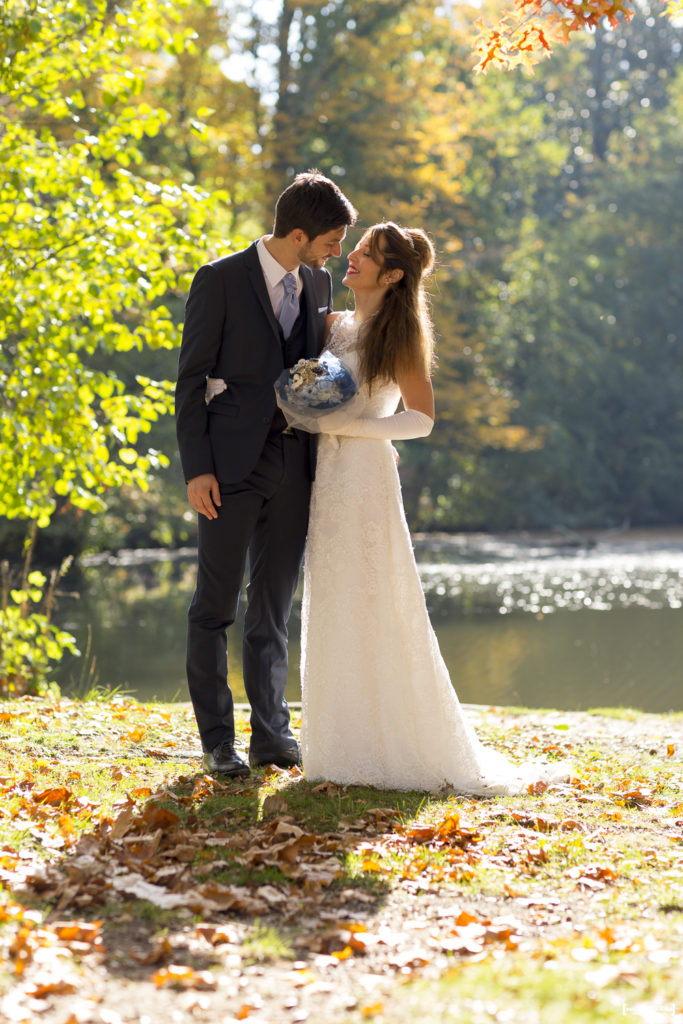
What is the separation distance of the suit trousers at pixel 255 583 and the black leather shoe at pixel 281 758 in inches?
0.7

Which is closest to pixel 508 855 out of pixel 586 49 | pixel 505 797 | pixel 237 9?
pixel 505 797

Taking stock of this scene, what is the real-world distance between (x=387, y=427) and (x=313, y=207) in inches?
35.4

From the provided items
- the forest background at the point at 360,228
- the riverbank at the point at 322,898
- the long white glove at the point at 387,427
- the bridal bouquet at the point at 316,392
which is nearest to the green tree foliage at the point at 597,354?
the forest background at the point at 360,228

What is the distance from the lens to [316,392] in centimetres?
437

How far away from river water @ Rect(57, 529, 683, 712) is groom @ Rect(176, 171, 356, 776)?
12.8 feet

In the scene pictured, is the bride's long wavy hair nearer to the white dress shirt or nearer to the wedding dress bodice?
the wedding dress bodice

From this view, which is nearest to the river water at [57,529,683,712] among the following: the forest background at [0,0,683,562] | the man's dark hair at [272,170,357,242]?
the forest background at [0,0,683,562]

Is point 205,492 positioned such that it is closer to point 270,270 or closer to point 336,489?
point 336,489

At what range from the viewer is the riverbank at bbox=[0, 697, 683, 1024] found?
2.60 m

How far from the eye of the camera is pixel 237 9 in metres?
22.7

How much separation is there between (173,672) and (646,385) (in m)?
23.6

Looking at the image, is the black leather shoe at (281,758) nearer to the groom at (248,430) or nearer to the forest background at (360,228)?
the groom at (248,430)

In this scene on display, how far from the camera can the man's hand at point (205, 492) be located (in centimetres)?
460

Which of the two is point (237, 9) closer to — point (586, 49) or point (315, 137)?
point (315, 137)
